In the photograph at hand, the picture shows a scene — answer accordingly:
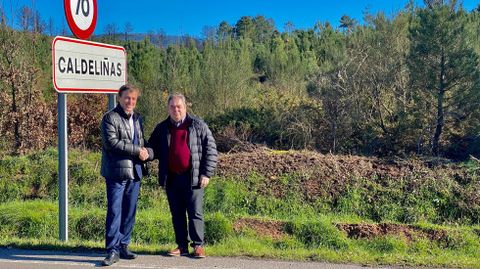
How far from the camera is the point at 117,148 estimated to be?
220 inches

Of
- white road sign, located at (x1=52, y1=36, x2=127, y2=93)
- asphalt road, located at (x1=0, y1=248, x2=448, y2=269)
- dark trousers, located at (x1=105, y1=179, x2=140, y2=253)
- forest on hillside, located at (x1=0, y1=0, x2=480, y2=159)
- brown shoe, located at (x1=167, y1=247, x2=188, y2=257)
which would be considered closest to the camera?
asphalt road, located at (x1=0, y1=248, x2=448, y2=269)

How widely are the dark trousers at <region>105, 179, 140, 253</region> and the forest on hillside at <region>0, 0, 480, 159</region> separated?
28.9ft

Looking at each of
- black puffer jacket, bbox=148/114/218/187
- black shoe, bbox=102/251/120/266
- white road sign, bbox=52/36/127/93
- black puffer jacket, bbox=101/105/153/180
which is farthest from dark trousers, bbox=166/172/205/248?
white road sign, bbox=52/36/127/93

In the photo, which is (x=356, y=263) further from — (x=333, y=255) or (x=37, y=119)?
(x=37, y=119)

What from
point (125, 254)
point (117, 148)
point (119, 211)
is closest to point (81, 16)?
point (117, 148)

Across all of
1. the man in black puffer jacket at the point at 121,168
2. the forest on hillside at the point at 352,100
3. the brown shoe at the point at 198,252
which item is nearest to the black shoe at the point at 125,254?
the man in black puffer jacket at the point at 121,168

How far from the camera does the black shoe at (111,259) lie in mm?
5594

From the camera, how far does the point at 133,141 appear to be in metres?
5.88

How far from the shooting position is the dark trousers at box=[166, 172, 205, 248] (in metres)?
5.93

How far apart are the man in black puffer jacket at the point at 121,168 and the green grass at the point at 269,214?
55 centimetres

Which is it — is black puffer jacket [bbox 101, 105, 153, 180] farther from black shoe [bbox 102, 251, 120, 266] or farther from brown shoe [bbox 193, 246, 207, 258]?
brown shoe [bbox 193, 246, 207, 258]

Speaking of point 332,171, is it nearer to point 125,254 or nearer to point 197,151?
point 197,151

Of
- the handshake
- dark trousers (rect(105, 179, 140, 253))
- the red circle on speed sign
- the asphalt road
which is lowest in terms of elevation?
the asphalt road

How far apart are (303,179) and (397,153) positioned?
4.78 m
